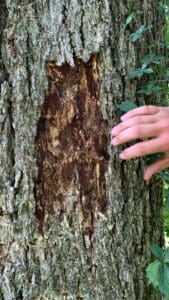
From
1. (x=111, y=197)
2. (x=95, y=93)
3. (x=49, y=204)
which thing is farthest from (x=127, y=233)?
(x=95, y=93)

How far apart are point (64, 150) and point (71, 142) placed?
28mm

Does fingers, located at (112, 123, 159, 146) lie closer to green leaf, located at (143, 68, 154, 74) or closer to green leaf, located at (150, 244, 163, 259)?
green leaf, located at (143, 68, 154, 74)

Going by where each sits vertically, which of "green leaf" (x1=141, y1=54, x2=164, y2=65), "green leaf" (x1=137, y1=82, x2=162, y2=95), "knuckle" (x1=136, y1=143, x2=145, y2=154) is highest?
"green leaf" (x1=141, y1=54, x2=164, y2=65)

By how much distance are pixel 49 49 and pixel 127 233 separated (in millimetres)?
554

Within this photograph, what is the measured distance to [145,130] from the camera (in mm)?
1206

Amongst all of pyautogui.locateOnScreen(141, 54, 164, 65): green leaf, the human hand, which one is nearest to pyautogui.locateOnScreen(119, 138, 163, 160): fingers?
the human hand

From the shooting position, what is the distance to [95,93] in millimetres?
1299

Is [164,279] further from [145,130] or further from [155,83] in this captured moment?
[155,83]

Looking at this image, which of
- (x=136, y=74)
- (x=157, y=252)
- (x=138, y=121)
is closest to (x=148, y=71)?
(x=136, y=74)

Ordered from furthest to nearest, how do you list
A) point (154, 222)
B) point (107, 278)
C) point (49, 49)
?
point (154, 222), point (107, 278), point (49, 49)

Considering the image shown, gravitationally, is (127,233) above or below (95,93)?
below

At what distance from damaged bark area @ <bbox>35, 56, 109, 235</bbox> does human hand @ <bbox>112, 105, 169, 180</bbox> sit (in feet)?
0.28

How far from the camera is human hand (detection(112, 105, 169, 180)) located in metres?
1.21

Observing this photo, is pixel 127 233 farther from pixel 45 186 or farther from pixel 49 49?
pixel 49 49
